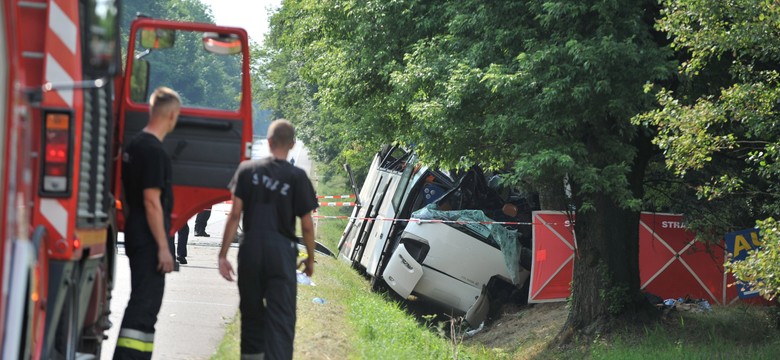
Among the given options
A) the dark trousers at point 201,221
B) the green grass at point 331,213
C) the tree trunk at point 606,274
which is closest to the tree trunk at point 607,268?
the tree trunk at point 606,274

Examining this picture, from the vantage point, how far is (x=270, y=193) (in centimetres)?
715

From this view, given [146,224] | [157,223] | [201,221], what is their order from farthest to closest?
1. [201,221]
2. [146,224]
3. [157,223]

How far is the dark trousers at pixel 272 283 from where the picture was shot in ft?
23.3

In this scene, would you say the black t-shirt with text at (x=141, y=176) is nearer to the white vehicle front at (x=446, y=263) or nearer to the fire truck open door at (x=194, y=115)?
the fire truck open door at (x=194, y=115)

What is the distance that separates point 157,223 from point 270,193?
2.24 feet

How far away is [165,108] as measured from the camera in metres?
6.98

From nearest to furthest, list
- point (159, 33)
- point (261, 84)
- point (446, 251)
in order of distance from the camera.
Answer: point (159, 33) < point (446, 251) < point (261, 84)

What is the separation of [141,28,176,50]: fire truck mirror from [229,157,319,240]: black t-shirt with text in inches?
43.8

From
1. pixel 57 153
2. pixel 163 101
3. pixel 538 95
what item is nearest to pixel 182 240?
pixel 538 95

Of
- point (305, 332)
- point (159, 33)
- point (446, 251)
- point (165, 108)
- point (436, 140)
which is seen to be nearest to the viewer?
point (165, 108)

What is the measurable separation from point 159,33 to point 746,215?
11714 millimetres

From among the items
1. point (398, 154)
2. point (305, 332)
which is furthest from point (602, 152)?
point (398, 154)

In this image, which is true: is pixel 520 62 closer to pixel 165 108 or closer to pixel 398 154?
pixel 165 108

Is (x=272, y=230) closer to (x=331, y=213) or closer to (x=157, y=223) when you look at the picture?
(x=157, y=223)
